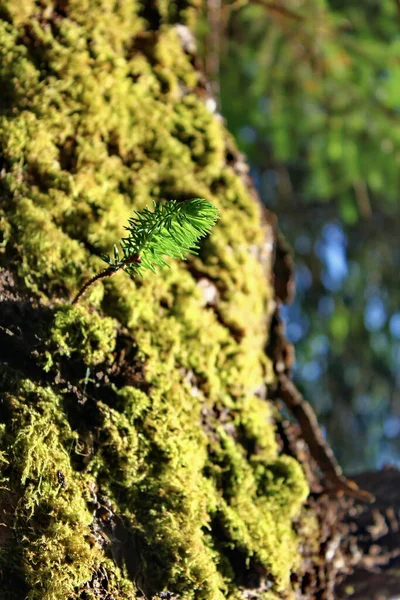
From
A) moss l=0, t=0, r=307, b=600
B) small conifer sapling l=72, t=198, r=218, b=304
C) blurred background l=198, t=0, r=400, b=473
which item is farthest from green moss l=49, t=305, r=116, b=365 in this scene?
blurred background l=198, t=0, r=400, b=473

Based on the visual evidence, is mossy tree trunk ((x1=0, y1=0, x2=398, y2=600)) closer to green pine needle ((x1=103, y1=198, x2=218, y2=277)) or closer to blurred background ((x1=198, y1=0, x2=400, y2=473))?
green pine needle ((x1=103, y1=198, x2=218, y2=277))

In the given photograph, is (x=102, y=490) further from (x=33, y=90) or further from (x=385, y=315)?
(x=385, y=315)

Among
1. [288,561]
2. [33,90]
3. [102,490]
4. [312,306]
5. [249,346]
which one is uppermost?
[312,306]

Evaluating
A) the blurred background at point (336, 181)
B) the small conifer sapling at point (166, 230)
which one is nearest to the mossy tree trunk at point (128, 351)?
the small conifer sapling at point (166, 230)

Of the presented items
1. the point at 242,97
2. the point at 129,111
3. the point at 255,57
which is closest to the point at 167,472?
the point at 129,111

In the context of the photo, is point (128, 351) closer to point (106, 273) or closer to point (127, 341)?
point (127, 341)

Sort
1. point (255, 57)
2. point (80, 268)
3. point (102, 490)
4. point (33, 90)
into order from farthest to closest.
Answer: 1. point (255, 57)
2. point (33, 90)
3. point (80, 268)
4. point (102, 490)

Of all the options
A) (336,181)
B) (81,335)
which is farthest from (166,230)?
(336,181)
